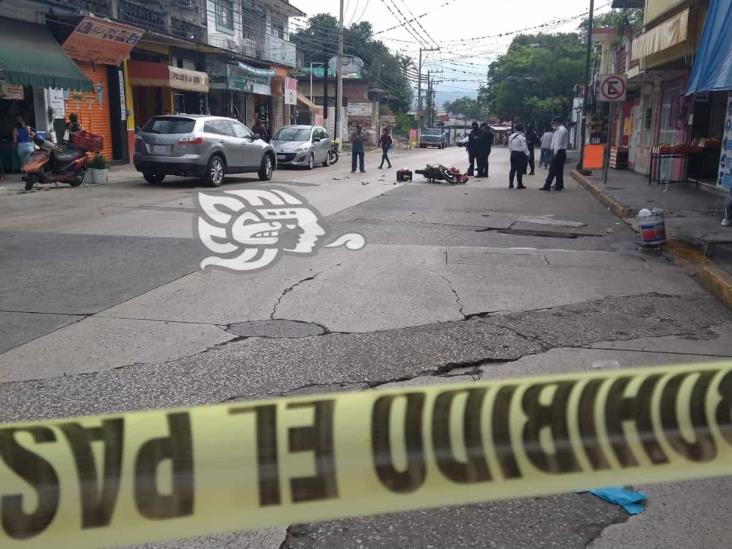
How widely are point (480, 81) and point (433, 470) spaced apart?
267 feet

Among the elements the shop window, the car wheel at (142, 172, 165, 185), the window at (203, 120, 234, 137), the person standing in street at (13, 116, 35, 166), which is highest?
the shop window

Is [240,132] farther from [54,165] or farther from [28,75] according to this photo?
[28,75]

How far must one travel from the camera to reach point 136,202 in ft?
44.0

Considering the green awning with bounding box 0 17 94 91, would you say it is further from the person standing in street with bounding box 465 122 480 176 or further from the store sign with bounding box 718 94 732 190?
the store sign with bounding box 718 94 732 190

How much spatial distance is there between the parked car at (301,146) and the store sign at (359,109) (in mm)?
31578

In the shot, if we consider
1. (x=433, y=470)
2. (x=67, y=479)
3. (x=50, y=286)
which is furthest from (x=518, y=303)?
(x=67, y=479)

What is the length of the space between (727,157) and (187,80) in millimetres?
18760

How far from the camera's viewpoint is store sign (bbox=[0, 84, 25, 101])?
1766 cm

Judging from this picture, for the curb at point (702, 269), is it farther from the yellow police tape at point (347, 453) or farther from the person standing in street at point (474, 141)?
the person standing in street at point (474, 141)

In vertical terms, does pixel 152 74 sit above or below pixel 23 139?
above

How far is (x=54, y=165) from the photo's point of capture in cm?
1584

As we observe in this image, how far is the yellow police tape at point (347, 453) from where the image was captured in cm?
146

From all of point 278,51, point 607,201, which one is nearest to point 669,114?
point 607,201

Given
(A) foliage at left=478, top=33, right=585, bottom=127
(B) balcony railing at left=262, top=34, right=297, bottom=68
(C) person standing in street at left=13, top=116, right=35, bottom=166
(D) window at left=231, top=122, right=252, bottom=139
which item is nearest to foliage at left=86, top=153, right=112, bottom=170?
(C) person standing in street at left=13, top=116, right=35, bottom=166
